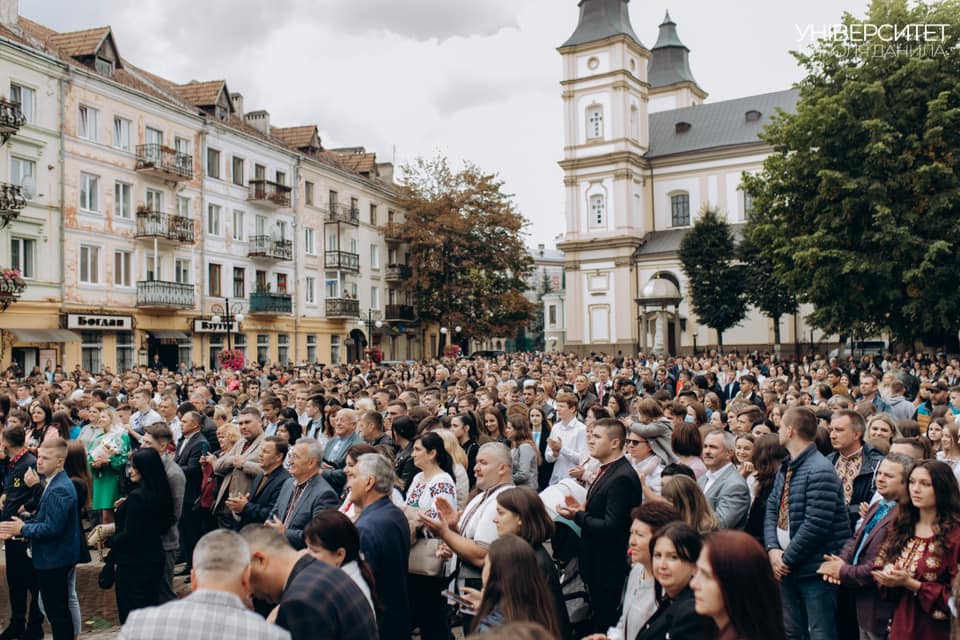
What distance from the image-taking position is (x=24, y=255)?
1127 inches

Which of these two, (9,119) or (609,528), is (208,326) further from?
(609,528)

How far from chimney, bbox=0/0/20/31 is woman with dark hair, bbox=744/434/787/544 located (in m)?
32.2

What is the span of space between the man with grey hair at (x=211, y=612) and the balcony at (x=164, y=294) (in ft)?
106

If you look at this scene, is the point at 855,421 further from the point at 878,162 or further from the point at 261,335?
the point at 261,335

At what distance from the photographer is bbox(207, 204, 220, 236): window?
38.0 m

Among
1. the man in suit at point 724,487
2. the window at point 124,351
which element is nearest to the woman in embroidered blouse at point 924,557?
the man in suit at point 724,487

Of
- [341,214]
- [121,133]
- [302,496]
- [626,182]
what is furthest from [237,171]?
[302,496]

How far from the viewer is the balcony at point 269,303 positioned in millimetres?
40344

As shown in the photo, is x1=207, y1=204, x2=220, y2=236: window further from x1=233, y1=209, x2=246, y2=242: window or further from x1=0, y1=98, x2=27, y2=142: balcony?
x1=0, y1=98, x2=27, y2=142: balcony

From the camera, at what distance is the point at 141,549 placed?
643 cm

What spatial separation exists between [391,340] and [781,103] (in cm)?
3372

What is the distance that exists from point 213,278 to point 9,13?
44.9 feet

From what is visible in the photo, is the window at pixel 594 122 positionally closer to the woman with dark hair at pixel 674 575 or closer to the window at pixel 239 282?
the window at pixel 239 282

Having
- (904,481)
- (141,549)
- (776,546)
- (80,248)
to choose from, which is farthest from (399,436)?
(80,248)
